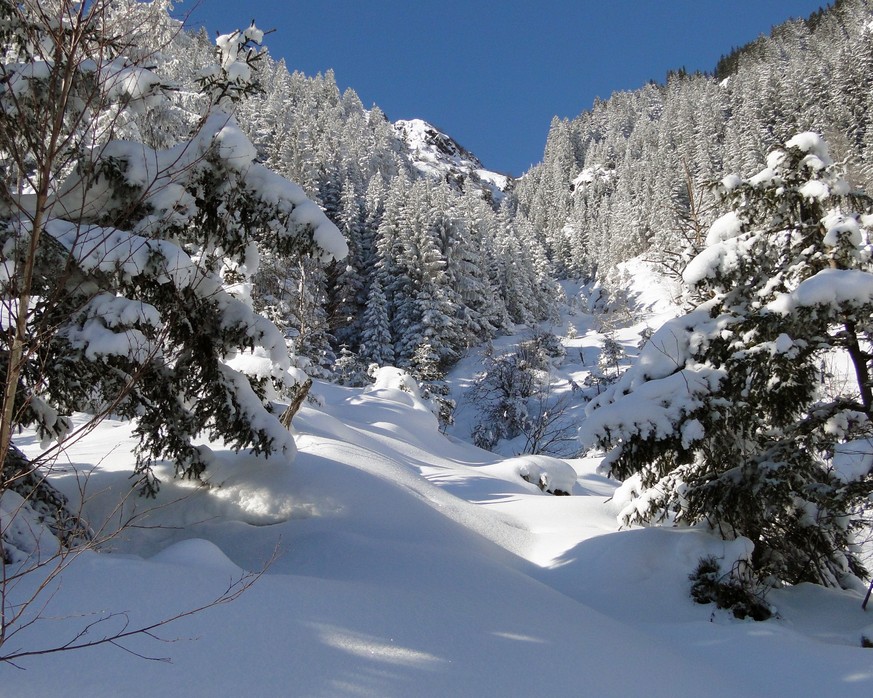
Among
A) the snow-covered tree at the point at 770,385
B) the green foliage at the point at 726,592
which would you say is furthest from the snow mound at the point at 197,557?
the green foliage at the point at 726,592

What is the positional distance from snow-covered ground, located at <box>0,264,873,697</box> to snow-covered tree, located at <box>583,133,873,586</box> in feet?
1.88

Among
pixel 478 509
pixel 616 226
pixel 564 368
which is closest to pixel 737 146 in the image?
pixel 616 226

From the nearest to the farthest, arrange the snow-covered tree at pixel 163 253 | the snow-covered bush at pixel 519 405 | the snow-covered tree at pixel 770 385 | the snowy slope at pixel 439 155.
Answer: the snow-covered tree at pixel 163 253
the snow-covered tree at pixel 770 385
the snow-covered bush at pixel 519 405
the snowy slope at pixel 439 155

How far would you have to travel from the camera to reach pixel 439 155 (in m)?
120

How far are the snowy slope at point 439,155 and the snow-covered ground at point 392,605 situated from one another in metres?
99.2

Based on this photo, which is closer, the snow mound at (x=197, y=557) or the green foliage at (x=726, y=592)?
the snow mound at (x=197, y=557)

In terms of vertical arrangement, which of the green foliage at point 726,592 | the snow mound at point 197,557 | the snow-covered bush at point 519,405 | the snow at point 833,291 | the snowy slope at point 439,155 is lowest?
the snow mound at point 197,557

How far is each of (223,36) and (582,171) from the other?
383ft

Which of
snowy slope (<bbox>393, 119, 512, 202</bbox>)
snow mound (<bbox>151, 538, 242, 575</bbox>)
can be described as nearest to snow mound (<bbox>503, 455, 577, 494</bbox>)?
snow mound (<bbox>151, 538, 242, 575</bbox>)

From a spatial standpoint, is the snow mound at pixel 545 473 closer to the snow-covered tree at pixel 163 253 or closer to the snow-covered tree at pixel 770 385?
the snow-covered tree at pixel 770 385

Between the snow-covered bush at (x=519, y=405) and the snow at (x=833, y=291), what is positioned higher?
the snow-covered bush at (x=519, y=405)

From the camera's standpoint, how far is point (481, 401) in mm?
27406

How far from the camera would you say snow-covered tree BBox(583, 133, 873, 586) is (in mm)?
4621

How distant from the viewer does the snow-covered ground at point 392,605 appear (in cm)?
220
